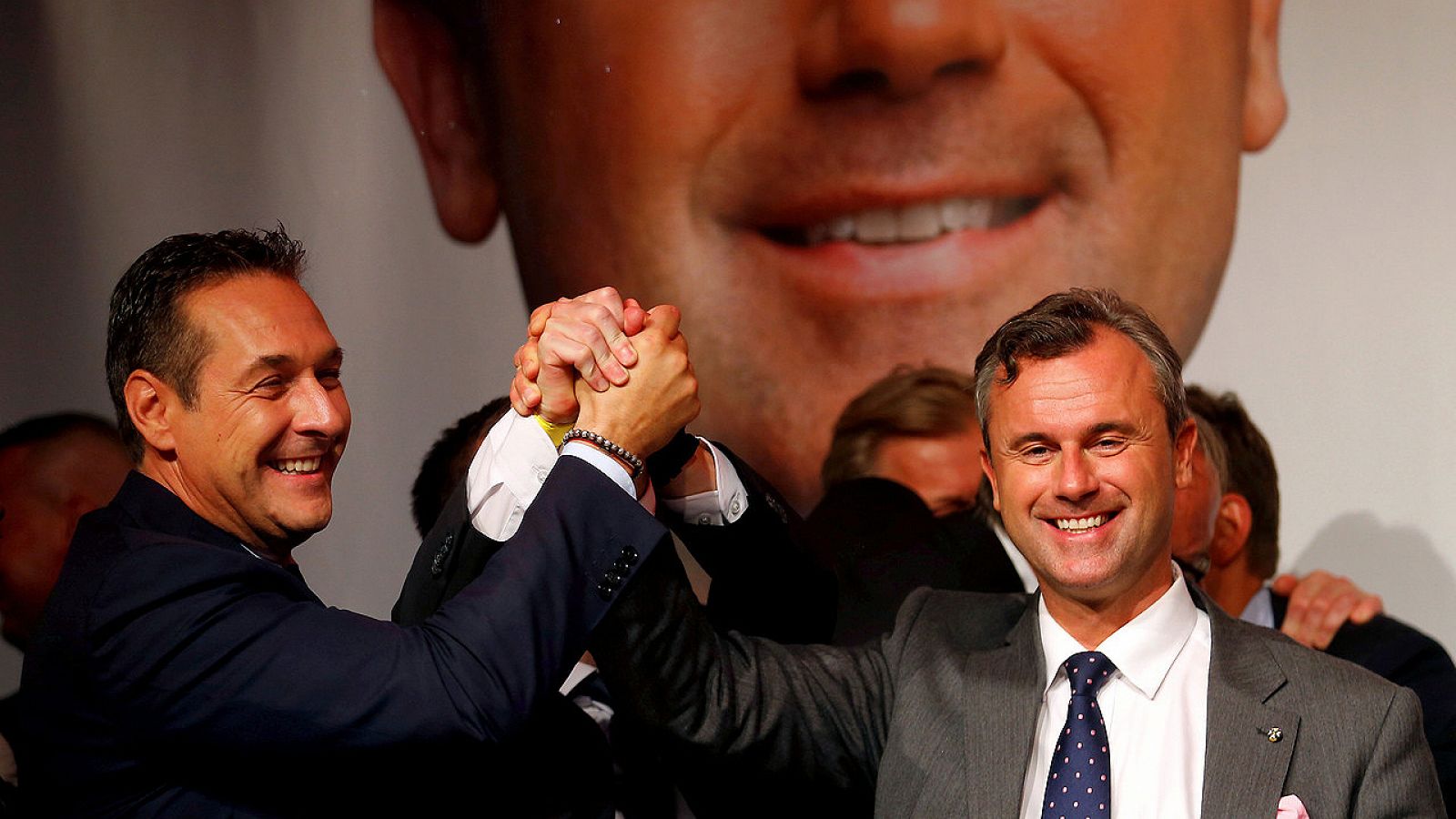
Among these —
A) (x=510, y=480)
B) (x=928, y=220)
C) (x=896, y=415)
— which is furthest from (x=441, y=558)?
(x=928, y=220)

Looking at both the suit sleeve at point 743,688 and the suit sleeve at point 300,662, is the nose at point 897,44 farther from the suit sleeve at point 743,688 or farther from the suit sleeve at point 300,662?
the suit sleeve at point 300,662

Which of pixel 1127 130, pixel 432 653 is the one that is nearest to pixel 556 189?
pixel 1127 130

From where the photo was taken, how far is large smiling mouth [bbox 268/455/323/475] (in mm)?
2078

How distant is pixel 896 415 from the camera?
3.75m

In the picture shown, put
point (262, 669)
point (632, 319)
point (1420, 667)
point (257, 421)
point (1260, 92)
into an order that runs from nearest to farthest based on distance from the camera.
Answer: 1. point (262, 669)
2. point (257, 421)
3. point (632, 319)
4. point (1420, 667)
5. point (1260, 92)

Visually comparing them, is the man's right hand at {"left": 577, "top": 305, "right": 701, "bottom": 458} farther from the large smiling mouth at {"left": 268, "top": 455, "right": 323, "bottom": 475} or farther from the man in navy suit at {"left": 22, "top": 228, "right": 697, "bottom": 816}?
the large smiling mouth at {"left": 268, "top": 455, "right": 323, "bottom": 475}

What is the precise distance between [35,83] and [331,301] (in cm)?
80

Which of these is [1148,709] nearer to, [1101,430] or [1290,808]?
[1290,808]

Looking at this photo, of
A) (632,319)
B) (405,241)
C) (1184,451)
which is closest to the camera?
(632,319)

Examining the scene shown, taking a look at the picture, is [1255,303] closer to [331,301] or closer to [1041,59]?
[1041,59]

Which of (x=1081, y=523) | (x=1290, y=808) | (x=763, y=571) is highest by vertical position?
(x=1081, y=523)

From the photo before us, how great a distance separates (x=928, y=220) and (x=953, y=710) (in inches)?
75.4

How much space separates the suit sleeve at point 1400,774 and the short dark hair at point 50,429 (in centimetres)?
264

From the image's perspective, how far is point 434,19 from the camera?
373 cm
